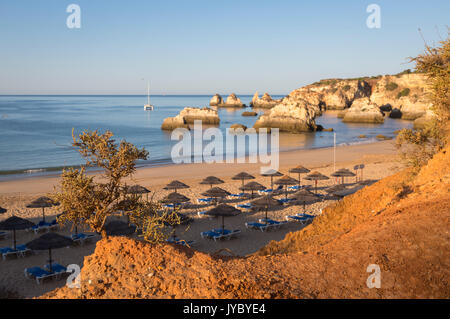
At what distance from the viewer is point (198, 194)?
25.3 metres

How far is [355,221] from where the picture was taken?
1037 centimetres

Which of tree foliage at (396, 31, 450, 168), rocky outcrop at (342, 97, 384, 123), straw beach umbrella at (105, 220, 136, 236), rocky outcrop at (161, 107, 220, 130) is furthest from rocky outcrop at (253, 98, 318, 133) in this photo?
straw beach umbrella at (105, 220, 136, 236)

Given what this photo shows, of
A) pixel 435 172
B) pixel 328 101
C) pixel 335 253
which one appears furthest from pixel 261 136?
pixel 328 101

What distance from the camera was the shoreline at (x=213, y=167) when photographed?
98.5 feet

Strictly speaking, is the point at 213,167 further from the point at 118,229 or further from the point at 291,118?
the point at 291,118

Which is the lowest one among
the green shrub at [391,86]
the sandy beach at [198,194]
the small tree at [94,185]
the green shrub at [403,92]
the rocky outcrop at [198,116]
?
the sandy beach at [198,194]

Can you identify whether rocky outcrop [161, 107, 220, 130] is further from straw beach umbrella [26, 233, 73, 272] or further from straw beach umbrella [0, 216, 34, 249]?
straw beach umbrella [26, 233, 73, 272]

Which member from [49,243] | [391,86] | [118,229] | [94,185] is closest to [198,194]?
[118,229]

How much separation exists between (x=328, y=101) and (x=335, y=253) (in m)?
139

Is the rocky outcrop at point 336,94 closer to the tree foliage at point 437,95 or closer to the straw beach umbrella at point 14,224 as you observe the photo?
the tree foliage at point 437,95

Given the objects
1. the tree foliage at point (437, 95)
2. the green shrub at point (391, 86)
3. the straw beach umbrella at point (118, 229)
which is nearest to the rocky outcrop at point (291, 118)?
the green shrub at point (391, 86)

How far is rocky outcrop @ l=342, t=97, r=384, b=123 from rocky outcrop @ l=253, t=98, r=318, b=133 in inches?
824

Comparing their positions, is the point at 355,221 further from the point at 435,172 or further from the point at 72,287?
the point at 72,287

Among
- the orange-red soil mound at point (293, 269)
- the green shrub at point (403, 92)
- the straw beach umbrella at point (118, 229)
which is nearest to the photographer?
the orange-red soil mound at point (293, 269)
